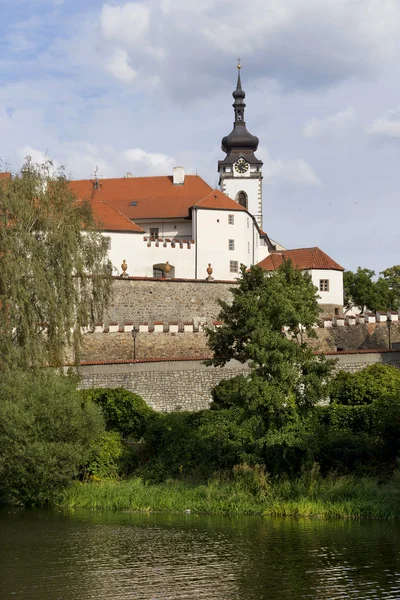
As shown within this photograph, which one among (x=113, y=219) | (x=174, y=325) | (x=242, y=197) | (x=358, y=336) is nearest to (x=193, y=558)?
(x=174, y=325)

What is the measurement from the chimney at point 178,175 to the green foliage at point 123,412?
32.1 metres

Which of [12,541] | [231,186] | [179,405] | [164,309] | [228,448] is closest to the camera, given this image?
[12,541]

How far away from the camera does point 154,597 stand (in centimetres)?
1852

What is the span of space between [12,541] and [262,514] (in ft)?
24.5

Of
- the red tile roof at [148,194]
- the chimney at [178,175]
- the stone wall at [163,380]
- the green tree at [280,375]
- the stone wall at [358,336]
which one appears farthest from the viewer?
the chimney at [178,175]

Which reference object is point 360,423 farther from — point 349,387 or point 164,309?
point 164,309

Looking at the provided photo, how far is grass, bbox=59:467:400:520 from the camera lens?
27.6 meters

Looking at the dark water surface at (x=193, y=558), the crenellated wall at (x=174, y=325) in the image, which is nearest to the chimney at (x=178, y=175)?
the crenellated wall at (x=174, y=325)

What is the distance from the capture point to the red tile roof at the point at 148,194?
6281 centimetres

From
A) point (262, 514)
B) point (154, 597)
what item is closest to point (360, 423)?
point (262, 514)

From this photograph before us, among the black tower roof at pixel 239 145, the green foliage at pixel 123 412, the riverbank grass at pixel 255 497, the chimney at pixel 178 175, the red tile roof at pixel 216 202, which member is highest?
the black tower roof at pixel 239 145

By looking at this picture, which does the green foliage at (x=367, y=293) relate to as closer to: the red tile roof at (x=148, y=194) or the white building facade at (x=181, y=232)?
the white building facade at (x=181, y=232)

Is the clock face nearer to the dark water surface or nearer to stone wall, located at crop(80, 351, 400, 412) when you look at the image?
stone wall, located at crop(80, 351, 400, 412)

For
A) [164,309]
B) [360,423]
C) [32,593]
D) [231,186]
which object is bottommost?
[32,593]
